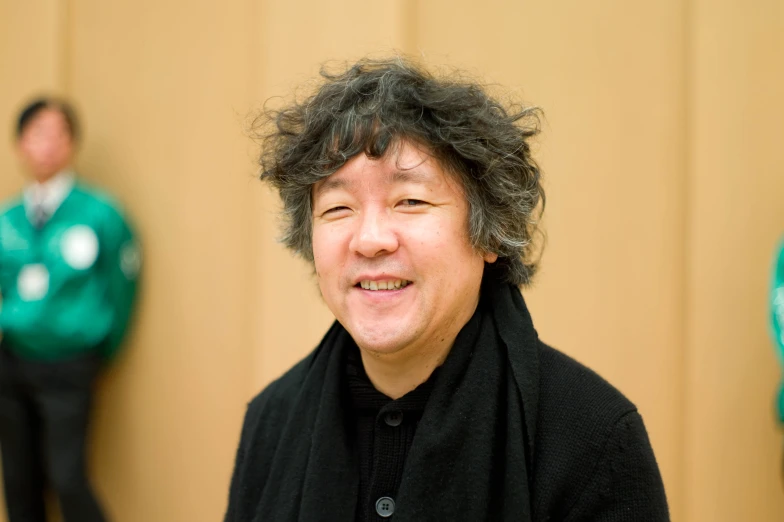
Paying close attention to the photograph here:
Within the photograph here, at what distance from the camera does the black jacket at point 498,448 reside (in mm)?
1616

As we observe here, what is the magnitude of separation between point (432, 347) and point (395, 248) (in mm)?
243

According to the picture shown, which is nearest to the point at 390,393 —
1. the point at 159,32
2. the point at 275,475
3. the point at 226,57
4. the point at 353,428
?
the point at 353,428

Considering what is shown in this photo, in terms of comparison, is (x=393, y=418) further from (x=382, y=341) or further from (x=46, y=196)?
(x=46, y=196)

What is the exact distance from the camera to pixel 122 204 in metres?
4.31

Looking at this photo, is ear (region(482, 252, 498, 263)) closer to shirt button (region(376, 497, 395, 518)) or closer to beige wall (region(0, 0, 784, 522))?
shirt button (region(376, 497, 395, 518))

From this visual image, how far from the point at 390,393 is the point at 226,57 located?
259 centimetres

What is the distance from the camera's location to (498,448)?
1691 mm

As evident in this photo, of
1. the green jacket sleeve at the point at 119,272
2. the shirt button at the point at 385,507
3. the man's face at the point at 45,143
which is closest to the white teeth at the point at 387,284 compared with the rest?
the shirt button at the point at 385,507

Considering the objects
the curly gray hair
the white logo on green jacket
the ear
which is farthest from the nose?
the white logo on green jacket

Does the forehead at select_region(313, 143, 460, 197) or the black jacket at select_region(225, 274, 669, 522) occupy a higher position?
the forehead at select_region(313, 143, 460, 197)

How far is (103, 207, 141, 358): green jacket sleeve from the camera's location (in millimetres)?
3990

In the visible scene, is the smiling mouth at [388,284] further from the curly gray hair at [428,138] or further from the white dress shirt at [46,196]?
the white dress shirt at [46,196]

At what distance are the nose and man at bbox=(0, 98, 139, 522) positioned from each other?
245 cm

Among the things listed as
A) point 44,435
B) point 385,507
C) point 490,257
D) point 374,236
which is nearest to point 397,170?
point 374,236
